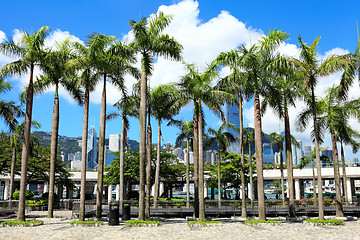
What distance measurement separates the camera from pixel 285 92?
24859 millimetres

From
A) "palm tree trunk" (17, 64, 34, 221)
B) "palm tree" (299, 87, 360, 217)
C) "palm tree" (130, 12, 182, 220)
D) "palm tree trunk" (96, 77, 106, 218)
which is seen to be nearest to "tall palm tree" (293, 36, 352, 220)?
"palm tree" (299, 87, 360, 217)

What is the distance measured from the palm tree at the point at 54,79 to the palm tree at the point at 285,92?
14180mm

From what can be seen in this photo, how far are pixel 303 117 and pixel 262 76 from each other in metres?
6.70

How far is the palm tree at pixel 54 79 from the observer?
77.4 ft

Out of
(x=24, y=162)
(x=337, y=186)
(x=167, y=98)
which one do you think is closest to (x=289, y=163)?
(x=337, y=186)

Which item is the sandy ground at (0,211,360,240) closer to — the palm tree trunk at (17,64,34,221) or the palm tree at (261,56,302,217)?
the palm tree trunk at (17,64,34,221)

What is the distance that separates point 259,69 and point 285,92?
3.17 meters

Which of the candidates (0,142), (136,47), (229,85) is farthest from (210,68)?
(0,142)

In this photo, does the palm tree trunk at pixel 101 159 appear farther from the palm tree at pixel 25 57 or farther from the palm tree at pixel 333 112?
the palm tree at pixel 333 112

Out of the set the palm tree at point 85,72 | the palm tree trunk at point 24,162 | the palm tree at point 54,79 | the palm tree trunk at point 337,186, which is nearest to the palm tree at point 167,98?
the palm tree at point 85,72

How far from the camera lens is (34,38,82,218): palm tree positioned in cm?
2359

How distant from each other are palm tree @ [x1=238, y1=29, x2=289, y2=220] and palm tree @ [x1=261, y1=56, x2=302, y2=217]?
2.34 ft

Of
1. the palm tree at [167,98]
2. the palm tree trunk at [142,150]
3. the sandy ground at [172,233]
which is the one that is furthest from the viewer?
the palm tree at [167,98]

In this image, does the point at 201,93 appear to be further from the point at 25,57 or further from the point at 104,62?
the point at 25,57
